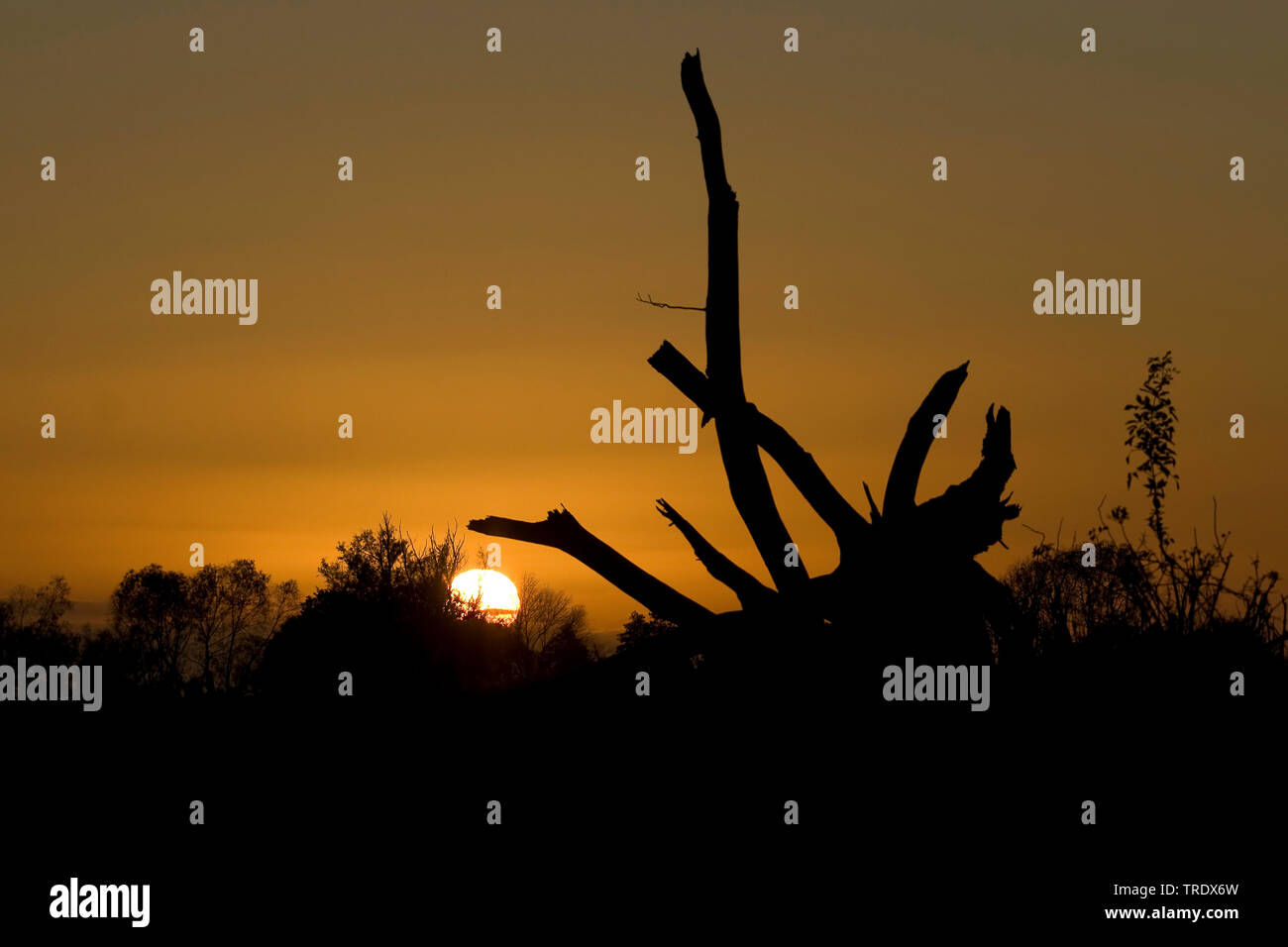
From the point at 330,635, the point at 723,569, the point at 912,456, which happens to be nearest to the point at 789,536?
the point at 723,569

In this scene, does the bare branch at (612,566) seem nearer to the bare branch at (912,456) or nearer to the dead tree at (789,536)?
the dead tree at (789,536)

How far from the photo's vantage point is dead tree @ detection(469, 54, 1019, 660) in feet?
29.3

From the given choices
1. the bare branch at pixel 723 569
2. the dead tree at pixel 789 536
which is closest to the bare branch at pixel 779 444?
the dead tree at pixel 789 536

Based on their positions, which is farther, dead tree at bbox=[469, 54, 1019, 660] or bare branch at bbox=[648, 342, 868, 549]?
bare branch at bbox=[648, 342, 868, 549]

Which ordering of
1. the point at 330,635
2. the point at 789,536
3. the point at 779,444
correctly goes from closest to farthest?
the point at 789,536 < the point at 779,444 < the point at 330,635

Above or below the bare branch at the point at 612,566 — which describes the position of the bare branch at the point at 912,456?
above

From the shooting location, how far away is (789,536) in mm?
9164

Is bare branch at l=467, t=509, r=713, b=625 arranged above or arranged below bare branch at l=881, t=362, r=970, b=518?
below

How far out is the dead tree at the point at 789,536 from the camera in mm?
8930

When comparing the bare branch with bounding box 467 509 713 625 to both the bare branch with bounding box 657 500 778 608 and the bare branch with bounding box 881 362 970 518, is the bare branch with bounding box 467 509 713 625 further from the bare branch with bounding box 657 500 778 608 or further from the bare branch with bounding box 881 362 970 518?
the bare branch with bounding box 881 362 970 518

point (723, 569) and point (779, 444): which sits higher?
point (779, 444)

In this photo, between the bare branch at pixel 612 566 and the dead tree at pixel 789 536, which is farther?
the bare branch at pixel 612 566

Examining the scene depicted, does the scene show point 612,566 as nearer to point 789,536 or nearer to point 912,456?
point 789,536

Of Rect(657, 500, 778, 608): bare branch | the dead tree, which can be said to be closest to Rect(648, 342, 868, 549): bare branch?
the dead tree
